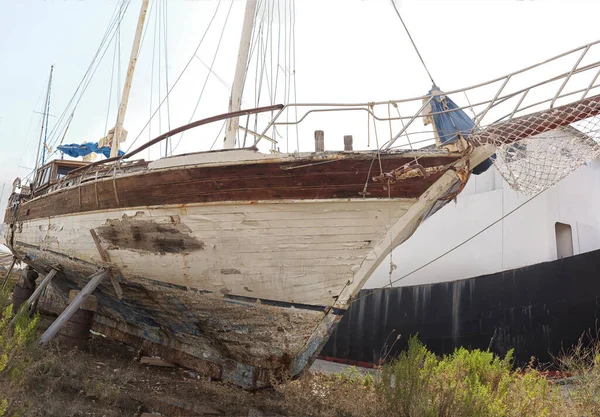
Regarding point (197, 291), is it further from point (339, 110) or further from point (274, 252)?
point (339, 110)

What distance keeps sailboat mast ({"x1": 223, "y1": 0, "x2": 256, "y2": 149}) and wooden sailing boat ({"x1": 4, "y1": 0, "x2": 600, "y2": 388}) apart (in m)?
1.73

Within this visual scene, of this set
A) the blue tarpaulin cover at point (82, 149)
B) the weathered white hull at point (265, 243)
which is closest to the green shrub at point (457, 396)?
the weathered white hull at point (265, 243)

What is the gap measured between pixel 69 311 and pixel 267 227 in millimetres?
3222

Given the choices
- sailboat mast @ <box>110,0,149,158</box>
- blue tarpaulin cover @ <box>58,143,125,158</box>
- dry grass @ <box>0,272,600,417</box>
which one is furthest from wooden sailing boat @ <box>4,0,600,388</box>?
blue tarpaulin cover @ <box>58,143,125,158</box>

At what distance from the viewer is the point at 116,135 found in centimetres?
1145

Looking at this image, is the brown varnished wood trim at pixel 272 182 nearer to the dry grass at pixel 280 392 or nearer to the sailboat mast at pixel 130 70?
the dry grass at pixel 280 392

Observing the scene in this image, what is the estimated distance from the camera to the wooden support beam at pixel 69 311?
17.0 feet

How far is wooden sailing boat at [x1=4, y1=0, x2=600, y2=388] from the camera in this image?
4.30 meters

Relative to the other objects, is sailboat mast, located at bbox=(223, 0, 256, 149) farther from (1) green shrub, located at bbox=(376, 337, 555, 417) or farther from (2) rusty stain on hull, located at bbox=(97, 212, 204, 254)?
(1) green shrub, located at bbox=(376, 337, 555, 417)

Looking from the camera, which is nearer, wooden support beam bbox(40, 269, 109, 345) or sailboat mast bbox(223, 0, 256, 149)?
wooden support beam bbox(40, 269, 109, 345)

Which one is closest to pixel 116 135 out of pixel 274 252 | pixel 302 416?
pixel 274 252

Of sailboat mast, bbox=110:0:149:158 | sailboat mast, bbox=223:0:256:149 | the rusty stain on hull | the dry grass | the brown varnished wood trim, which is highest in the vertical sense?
sailboat mast, bbox=110:0:149:158

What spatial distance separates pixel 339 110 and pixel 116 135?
29.6ft

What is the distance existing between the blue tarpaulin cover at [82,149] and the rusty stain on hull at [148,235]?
25.1ft
